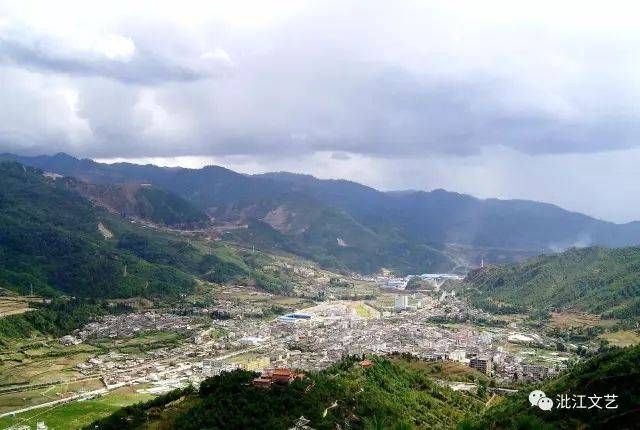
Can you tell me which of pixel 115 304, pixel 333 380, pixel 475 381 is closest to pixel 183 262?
pixel 115 304

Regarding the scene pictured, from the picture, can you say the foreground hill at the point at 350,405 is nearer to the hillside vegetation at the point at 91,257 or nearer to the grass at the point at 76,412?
the grass at the point at 76,412

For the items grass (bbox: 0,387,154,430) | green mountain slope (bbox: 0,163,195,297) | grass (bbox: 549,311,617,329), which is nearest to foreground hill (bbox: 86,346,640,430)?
grass (bbox: 0,387,154,430)

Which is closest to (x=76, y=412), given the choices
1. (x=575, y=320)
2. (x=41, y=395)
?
(x=41, y=395)

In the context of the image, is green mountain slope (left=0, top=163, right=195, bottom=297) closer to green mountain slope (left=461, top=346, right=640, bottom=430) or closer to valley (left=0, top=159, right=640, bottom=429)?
valley (left=0, top=159, right=640, bottom=429)

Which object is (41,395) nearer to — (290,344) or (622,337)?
(290,344)

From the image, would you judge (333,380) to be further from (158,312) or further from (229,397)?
(158,312)

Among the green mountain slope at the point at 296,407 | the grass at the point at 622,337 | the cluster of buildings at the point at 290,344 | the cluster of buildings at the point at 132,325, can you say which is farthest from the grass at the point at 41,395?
the grass at the point at 622,337
